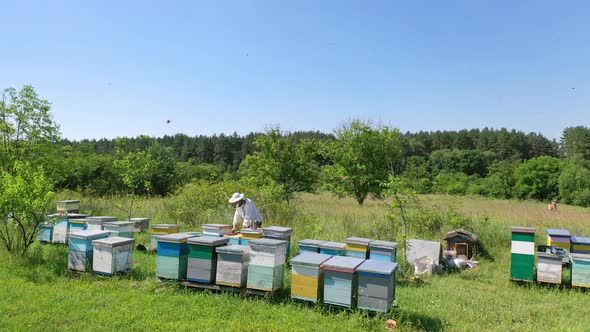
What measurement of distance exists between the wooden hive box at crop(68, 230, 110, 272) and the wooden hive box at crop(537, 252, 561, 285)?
8.68m

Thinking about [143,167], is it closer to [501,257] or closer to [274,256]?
[274,256]

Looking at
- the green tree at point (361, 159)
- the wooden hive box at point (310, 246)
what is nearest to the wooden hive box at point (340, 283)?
the wooden hive box at point (310, 246)

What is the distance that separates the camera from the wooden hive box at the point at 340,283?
554 centimetres

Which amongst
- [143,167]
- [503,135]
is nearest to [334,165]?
[143,167]

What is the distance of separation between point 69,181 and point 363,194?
22.2 meters

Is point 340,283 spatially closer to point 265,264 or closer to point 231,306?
point 265,264

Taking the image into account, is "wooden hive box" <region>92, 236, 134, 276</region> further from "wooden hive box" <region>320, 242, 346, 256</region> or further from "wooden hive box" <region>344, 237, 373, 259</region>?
"wooden hive box" <region>344, 237, 373, 259</region>

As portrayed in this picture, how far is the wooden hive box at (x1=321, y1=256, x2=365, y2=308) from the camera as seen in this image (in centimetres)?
554

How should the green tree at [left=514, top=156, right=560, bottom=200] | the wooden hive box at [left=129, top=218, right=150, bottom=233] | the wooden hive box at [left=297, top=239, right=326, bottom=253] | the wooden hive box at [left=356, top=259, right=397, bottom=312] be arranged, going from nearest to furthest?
the wooden hive box at [left=356, top=259, right=397, bottom=312]
the wooden hive box at [left=297, top=239, right=326, bottom=253]
the wooden hive box at [left=129, top=218, right=150, bottom=233]
the green tree at [left=514, top=156, right=560, bottom=200]

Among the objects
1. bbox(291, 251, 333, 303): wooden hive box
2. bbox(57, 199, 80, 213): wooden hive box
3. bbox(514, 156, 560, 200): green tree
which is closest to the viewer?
bbox(291, 251, 333, 303): wooden hive box

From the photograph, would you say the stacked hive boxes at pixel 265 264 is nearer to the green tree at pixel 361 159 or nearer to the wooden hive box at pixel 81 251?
the wooden hive box at pixel 81 251

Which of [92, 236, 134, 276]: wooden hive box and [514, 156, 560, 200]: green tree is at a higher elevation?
[514, 156, 560, 200]: green tree

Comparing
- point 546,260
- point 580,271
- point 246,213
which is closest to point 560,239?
point 546,260

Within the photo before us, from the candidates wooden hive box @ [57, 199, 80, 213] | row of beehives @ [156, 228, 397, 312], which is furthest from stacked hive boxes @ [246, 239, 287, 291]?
wooden hive box @ [57, 199, 80, 213]
